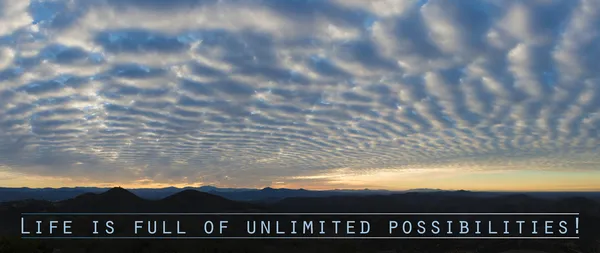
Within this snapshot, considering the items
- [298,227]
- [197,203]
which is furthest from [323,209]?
[197,203]

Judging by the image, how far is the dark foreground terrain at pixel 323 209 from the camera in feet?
155

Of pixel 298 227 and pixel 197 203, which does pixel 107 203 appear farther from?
pixel 298 227

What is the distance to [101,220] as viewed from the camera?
229ft

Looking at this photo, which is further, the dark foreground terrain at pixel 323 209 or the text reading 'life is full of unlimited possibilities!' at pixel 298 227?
the text reading 'life is full of unlimited possibilities!' at pixel 298 227

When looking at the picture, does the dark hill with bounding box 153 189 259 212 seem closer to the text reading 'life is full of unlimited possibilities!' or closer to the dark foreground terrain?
the dark foreground terrain

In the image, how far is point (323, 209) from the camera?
7788 centimetres

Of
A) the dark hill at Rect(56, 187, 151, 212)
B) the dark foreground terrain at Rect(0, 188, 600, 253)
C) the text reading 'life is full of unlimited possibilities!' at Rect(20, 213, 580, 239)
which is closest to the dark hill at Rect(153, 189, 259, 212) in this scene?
the dark foreground terrain at Rect(0, 188, 600, 253)

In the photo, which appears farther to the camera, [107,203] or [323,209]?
[107,203]

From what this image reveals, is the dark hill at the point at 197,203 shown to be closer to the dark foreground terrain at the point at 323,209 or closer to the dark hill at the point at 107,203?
the dark foreground terrain at the point at 323,209

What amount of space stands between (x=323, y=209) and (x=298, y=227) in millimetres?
14529

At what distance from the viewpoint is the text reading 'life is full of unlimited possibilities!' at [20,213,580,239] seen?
2253 inches

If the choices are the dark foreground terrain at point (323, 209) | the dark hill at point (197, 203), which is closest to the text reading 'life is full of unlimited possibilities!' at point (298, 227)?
the dark foreground terrain at point (323, 209)

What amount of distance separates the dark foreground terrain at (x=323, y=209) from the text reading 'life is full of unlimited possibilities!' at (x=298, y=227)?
1.61m

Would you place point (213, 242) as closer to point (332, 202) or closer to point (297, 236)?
point (297, 236)
